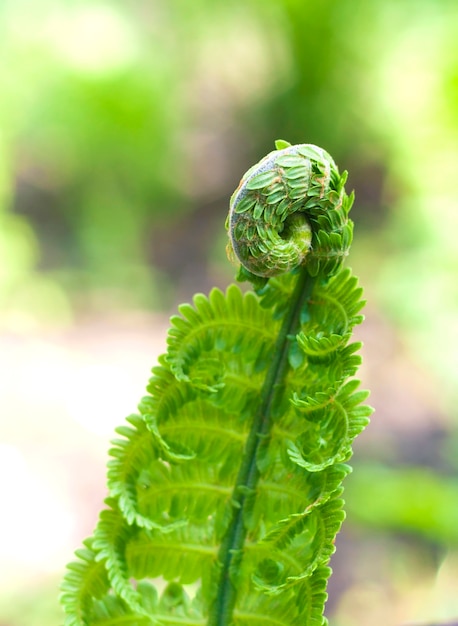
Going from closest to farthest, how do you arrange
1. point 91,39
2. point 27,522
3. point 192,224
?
point 27,522 < point 192,224 < point 91,39

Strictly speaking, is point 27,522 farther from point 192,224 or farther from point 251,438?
point 192,224

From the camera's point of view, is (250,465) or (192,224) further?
(192,224)

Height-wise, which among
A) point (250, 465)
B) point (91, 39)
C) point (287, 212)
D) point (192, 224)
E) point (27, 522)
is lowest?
point (250, 465)

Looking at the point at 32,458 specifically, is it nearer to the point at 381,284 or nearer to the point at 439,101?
the point at 381,284

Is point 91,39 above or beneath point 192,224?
above

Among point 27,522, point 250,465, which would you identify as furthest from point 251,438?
point 27,522

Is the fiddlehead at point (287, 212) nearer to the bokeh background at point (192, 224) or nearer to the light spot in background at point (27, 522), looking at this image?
the bokeh background at point (192, 224)

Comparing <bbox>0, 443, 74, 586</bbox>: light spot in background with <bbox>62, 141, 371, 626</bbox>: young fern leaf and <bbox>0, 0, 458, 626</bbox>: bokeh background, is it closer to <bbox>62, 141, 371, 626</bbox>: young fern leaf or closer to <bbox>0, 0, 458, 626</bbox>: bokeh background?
<bbox>0, 0, 458, 626</bbox>: bokeh background
